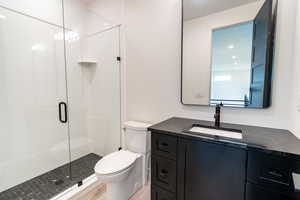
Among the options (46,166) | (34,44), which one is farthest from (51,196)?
(34,44)

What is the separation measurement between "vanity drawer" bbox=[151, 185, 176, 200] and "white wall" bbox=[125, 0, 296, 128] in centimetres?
82

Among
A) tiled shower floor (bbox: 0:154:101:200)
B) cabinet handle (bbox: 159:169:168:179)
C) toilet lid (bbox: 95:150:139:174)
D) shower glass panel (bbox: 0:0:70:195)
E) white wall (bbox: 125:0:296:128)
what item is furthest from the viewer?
shower glass panel (bbox: 0:0:70:195)

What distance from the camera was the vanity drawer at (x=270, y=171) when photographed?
3.05 ft

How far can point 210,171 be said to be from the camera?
3.87 feet

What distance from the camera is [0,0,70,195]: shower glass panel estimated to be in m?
1.89

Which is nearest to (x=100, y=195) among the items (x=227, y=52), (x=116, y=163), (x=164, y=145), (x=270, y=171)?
(x=116, y=163)

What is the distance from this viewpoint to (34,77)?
215 cm

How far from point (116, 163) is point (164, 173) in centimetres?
55

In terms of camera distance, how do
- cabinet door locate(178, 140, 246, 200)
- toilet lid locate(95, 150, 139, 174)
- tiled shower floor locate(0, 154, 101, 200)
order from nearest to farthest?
cabinet door locate(178, 140, 246, 200)
toilet lid locate(95, 150, 139, 174)
tiled shower floor locate(0, 154, 101, 200)

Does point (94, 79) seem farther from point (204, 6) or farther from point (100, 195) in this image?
point (204, 6)

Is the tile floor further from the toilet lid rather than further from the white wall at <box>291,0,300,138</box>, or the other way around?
the white wall at <box>291,0,300,138</box>

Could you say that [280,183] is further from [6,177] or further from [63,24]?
[63,24]

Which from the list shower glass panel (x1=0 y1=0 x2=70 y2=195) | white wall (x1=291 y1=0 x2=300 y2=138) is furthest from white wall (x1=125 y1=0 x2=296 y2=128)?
shower glass panel (x1=0 y1=0 x2=70 y2=195)

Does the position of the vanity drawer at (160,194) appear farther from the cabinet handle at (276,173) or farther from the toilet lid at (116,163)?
the cabinet handle at (276,173)
